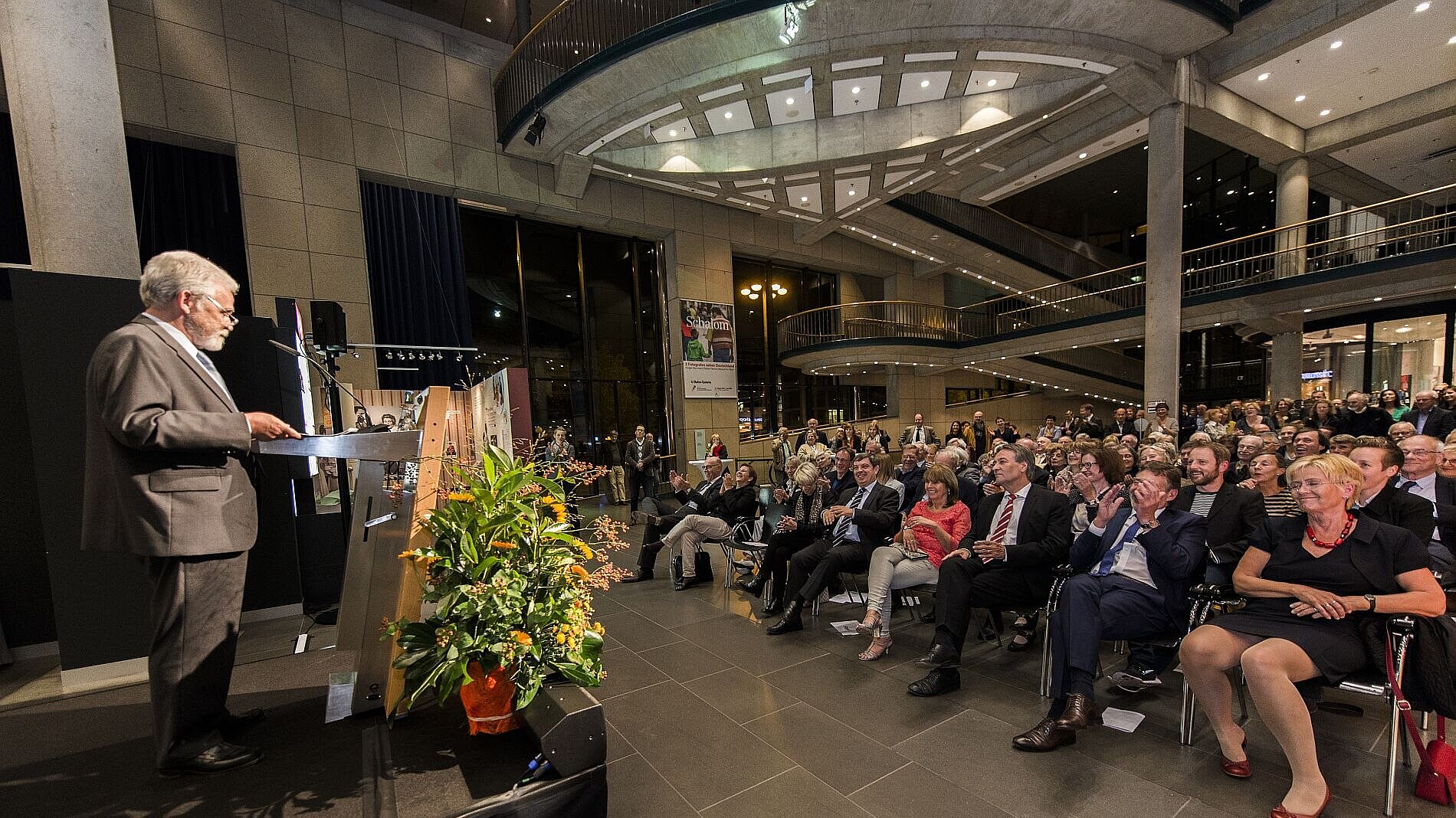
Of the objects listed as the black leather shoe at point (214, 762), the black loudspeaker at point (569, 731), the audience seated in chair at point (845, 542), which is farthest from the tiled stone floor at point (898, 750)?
the black leather shoe at point (214, 762)

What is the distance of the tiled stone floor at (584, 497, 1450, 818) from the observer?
201 cm

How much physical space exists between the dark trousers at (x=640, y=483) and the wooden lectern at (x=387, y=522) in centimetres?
610

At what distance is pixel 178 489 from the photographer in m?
1.78

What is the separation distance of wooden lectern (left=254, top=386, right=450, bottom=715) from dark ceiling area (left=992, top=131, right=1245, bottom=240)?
1754 centimetres

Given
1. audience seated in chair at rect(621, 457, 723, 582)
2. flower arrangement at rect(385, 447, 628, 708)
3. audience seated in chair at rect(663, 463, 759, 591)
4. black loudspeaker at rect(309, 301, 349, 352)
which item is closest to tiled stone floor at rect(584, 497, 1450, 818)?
flower arrangement at rect(385, 447, 628, 708)

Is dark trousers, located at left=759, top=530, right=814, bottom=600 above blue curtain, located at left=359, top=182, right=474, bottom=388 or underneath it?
underneath

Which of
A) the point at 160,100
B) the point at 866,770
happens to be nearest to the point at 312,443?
the point at 866,770

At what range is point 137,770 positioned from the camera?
1980 millimetres

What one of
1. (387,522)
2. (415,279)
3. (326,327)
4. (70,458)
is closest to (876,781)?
(387,522)

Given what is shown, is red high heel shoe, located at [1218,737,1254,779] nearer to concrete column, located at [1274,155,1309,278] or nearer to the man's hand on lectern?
the man's hand on lectern

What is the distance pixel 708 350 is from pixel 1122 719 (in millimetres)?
10728

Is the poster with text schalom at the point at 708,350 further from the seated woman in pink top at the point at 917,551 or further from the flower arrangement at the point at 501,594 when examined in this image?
the flower arrangement at the point at 501,594

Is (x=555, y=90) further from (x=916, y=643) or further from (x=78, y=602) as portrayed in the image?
(x=916, y=643)

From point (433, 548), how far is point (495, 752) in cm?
68
